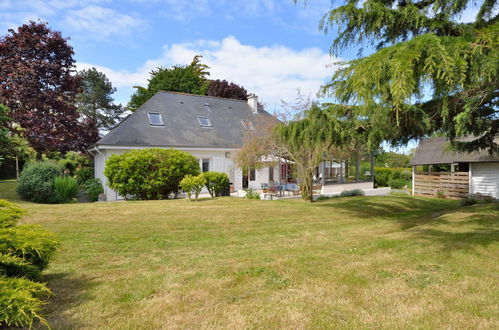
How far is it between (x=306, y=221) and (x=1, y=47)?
2018 cm

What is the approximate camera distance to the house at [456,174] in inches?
765

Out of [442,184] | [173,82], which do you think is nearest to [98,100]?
[173,82]

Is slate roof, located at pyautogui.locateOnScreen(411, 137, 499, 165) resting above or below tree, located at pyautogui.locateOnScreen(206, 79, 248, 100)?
below

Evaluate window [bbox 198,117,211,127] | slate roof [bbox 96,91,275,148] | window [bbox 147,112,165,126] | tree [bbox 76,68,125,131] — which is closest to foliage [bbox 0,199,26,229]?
slate roof [bbox 96,91,275,148]

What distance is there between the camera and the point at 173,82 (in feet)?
112

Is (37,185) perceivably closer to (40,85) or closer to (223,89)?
(40,85)

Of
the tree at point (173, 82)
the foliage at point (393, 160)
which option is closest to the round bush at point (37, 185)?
the tree at point (173, 82)

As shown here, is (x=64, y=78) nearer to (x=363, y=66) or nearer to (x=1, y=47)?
(x=1, y=47)

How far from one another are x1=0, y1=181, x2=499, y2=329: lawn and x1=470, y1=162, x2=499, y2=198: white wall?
14458 millimetres

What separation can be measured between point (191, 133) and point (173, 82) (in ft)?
55.1

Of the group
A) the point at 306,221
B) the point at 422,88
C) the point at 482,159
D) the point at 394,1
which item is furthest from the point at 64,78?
the point at 482,159

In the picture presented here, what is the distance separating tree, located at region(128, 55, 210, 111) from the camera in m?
34.3

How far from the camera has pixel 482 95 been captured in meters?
5.66

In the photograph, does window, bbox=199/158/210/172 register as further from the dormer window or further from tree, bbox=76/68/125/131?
tree, bbox=76/68/125/131
